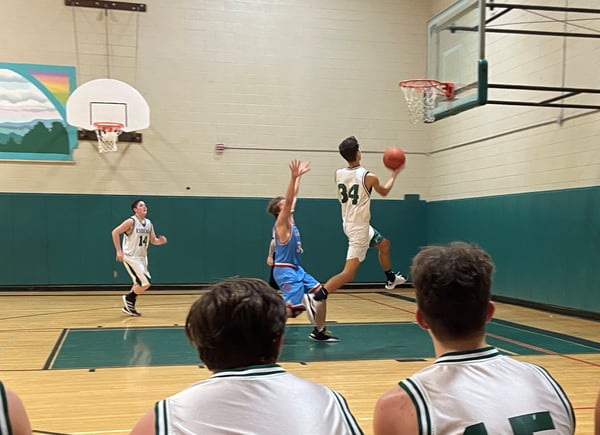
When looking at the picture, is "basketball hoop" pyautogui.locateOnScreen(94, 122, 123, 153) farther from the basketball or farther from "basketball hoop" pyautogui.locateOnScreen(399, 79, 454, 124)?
the basketball

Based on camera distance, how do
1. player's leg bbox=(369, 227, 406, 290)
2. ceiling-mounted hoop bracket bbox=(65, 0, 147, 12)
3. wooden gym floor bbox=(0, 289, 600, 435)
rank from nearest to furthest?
wooden gym floor bbox=(0, 289, 600, 435) < player's leg bbox=(369, 227, 406, 290) < ceiling-mounted hoop bracket bbox=(65, 0, 147, 12)

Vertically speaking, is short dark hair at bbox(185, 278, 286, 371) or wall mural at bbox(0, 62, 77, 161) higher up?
wall mural at bbox(0, 62, 77, 161)

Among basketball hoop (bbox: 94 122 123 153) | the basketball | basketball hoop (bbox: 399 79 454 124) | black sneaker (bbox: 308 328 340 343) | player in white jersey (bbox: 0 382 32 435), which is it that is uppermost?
basketball hoop (bbox: 399 79 454 124)

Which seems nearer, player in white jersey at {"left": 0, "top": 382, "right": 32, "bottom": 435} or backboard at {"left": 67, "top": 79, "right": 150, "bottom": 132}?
player in white jersey at {"left": 0, "top": 382, "right": 32, "bottom": 435}

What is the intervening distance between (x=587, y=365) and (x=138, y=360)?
3975 mm

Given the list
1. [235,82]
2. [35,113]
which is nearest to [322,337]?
[235,82]

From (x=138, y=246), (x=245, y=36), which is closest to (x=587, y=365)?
(x=138, y=246)

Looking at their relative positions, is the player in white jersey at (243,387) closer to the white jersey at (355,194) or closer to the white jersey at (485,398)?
the white jersey at (485,398)

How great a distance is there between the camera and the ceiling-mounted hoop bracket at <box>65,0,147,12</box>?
37.5 feet

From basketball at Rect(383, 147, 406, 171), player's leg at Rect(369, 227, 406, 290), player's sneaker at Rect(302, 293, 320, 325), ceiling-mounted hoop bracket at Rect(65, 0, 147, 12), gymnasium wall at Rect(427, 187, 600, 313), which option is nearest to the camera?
player's sneaker at Rect(302, 293, 320, 325)

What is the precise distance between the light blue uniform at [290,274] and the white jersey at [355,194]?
2.27 ft

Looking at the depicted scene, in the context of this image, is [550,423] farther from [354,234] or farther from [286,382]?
[354,234]

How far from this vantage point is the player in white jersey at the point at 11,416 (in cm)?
129

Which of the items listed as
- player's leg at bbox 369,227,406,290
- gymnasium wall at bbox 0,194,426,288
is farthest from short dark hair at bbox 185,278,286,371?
gymnasium wall at bbox 0,194,426,288
